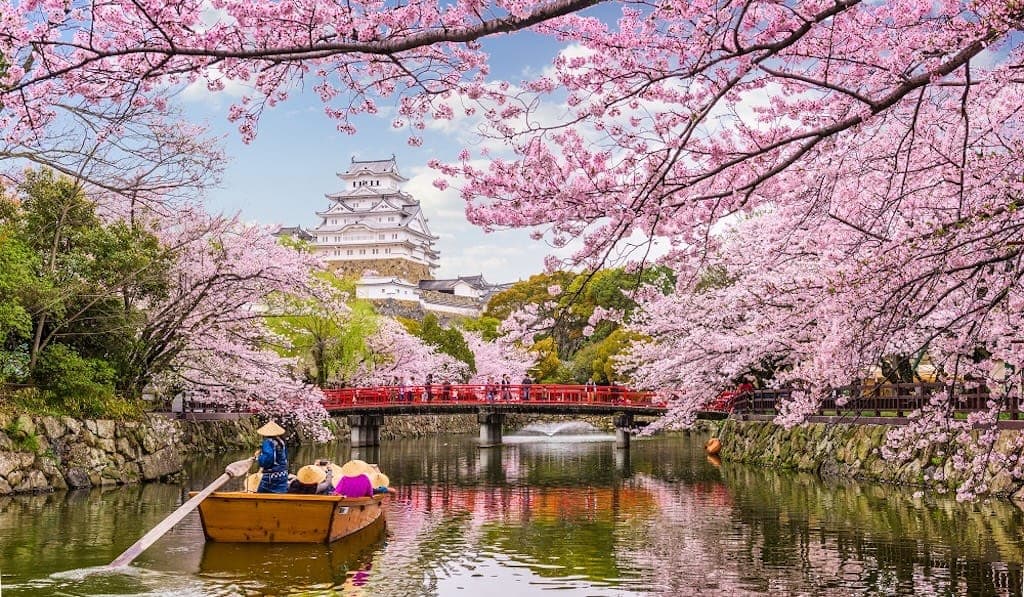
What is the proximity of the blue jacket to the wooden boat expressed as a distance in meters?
0.50

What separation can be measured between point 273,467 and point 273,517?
0.73m

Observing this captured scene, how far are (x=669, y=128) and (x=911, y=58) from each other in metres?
1.73

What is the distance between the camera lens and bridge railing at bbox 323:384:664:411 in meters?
33.7

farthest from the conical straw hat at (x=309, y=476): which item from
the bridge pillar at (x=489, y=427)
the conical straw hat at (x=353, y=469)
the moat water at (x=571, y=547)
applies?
the bridge pillar at (x=489, y=427)

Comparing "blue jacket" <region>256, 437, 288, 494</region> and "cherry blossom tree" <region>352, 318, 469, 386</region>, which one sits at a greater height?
"cherry blossom tree" <region>352, 318, 469, 386</region>

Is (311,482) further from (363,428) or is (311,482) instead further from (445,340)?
(445,340)

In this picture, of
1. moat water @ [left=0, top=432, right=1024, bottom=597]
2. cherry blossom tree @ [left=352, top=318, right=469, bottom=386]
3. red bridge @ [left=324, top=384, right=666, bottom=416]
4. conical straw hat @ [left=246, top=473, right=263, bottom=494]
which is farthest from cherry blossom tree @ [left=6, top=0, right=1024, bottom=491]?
cherry blossom tree @ [left=352, top=318, right=469, bottom=386]

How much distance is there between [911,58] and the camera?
6301 mm

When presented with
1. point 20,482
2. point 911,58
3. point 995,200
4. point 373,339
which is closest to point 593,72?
point 911,58

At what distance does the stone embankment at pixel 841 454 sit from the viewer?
15.7 metres

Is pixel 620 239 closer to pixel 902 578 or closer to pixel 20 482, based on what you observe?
pixel 902 578

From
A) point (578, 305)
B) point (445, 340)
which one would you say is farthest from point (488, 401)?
point (578, 305)

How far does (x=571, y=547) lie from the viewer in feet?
40.0

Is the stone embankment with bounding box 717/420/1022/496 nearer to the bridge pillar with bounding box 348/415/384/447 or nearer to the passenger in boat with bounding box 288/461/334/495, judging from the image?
the passenger in boat with bounding box 288/461/334/495
